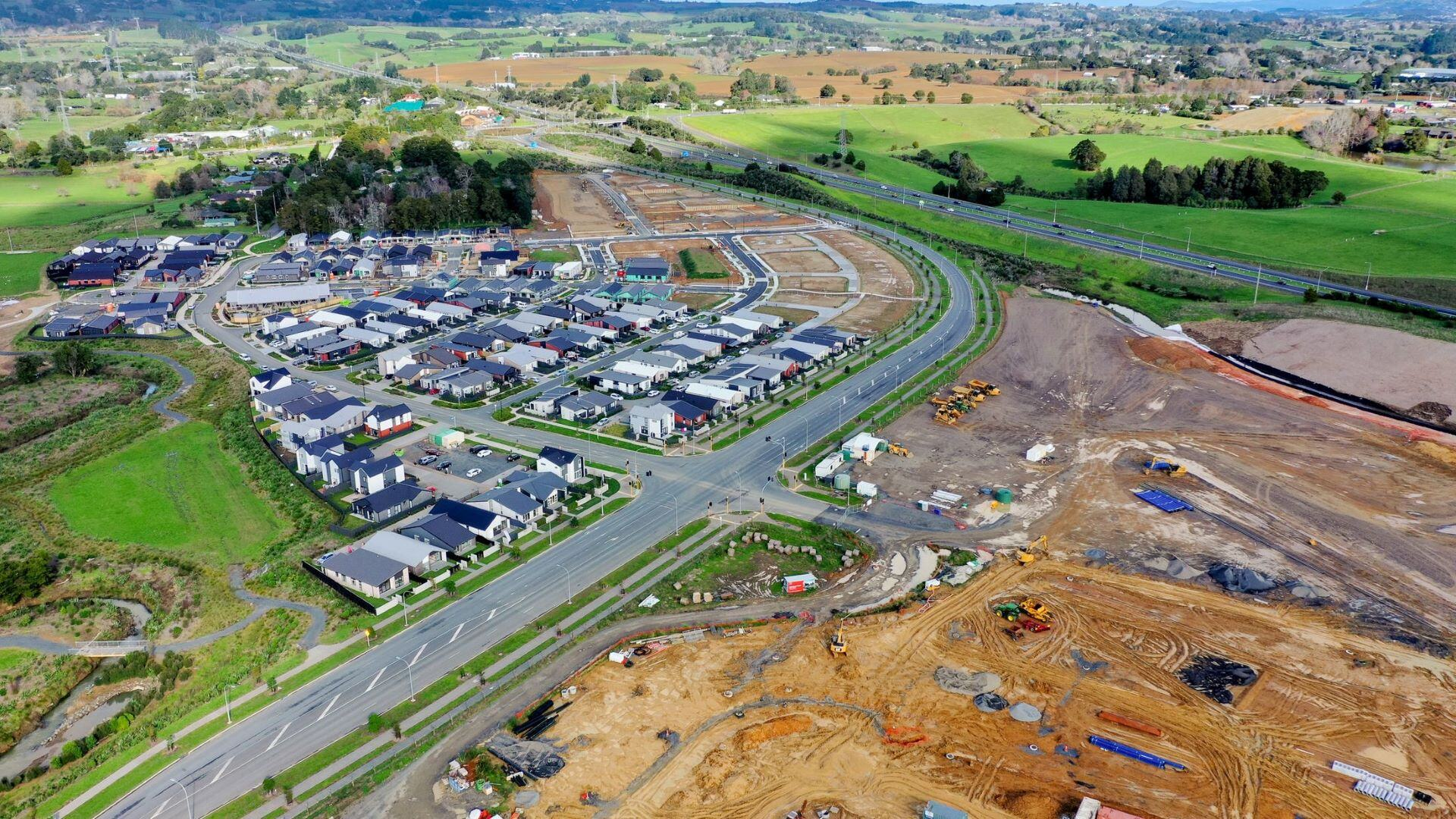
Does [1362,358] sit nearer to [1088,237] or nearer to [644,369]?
[1088,237]

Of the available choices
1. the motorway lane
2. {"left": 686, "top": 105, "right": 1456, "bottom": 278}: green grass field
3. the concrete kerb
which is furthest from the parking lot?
{"left": 686, "top": 105, "right": 1456, "bottom": 278}: green grass field

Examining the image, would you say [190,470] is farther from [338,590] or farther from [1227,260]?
[1227,260]

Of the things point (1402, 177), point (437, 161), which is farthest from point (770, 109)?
point (1402, 177)

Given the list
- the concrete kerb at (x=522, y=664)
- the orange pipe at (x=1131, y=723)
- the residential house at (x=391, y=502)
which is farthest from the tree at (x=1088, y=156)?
the orange pipe at (x=1131, y=723)

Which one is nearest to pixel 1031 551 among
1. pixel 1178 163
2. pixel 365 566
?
pixel 365 566

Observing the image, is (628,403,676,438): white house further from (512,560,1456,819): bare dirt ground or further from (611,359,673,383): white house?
(512,560,1456,819): bare dirt ground

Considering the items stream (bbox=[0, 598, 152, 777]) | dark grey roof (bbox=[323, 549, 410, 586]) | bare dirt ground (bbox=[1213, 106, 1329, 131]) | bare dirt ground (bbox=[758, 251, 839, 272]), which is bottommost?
stream (bbox=[0, 598, 152, 777])

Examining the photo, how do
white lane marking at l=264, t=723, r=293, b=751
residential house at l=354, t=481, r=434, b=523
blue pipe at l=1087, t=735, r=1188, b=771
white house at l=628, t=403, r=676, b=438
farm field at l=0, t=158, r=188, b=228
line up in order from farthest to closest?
farm field at l=0, t=158, r=188, b=228 → white house at l=628, t=403, r=676, b=438 → residential house at l=354, t=481, r=434, b=523 → white lane marking at l=264, t=723, r=293, b=751 → blue pipe at l=1087, t=735, r=1188, b=771
